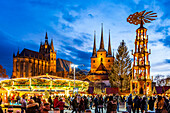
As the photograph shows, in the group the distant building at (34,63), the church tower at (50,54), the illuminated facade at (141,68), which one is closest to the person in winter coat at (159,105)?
the illuminated facade at (141,68)

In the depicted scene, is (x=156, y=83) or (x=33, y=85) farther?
(x=156, y=83)

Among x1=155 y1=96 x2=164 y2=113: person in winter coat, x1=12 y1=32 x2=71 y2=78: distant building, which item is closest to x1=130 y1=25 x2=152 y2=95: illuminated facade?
x1=155 y1=96 x2=164 y2=113: person in winter coat

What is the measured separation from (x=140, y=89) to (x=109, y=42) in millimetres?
90424

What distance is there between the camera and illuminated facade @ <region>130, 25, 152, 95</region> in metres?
Answer: 40.7

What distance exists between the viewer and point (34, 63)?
11350cm

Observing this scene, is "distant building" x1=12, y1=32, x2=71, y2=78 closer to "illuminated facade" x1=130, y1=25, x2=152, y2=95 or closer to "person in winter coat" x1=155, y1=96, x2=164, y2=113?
"illuminated facade" x1=130, y1=25, x2=152, y2=95

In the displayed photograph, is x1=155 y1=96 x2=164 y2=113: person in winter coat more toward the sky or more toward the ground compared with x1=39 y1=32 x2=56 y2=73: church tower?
more toward the ground

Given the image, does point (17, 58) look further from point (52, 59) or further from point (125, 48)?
point (125, 48)

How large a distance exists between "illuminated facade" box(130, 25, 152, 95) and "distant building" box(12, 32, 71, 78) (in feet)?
234

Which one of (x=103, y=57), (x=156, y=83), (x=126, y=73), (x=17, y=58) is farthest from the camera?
(x=103, y=57)

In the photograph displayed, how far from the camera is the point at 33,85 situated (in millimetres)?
25859

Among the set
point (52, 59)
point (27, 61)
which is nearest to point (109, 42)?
point (52, 59)

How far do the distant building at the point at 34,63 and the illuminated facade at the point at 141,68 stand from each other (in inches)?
2809

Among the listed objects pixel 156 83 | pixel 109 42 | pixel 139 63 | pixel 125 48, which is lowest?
pixel 156 83
